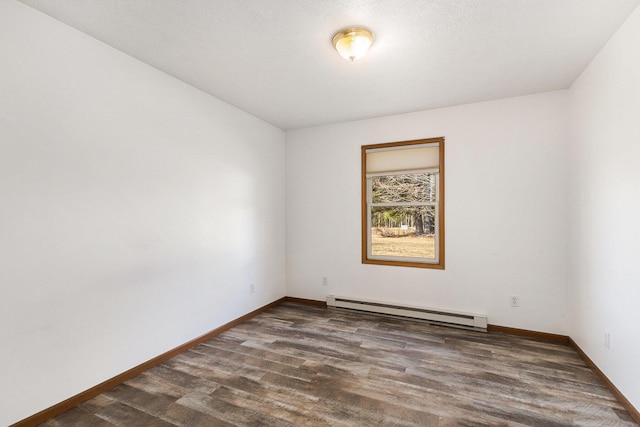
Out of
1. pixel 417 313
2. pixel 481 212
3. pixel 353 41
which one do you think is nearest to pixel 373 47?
pixel 353 41

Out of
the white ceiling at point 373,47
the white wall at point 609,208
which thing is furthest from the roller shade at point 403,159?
the white wall at point 609,208

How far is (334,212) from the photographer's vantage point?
169 inches

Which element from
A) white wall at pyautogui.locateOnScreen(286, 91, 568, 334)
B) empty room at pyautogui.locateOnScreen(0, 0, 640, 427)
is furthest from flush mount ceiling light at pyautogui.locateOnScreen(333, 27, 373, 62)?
white wall at pyautogui.locateOnScreen(286, 91, 568, 334)

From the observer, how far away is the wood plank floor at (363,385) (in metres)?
1.95

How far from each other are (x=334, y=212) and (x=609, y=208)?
2869 millimetres

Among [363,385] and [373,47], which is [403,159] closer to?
[373,47]

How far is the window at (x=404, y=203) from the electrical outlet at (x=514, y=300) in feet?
2.59

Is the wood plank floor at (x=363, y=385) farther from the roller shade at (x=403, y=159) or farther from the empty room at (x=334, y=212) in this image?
the roller shade at (x=403, y=159)

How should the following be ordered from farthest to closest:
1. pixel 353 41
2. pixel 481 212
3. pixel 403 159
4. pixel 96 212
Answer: pixel 403 159 < pixel 481 212 < pixel 96 212 < pixel 353 41

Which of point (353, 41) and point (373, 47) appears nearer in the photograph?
point (353, 41)

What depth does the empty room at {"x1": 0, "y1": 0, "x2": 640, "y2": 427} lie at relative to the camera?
6.28 ft

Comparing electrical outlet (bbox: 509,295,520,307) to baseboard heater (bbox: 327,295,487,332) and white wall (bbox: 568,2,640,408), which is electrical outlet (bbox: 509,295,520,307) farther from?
white wall (bbox: 568,2,640,408)

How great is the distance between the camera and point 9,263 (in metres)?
1.79

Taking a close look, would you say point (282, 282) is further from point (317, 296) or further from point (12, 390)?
point (12, 390)
